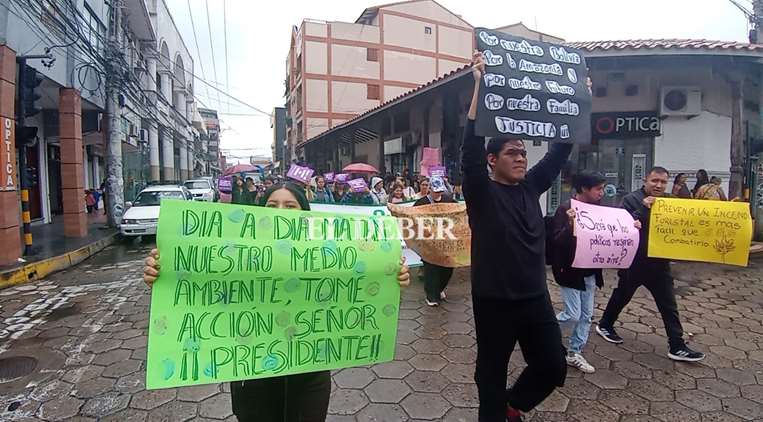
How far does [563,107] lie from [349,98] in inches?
1274

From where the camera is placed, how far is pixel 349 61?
33.5m

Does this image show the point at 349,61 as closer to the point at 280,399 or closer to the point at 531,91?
the point at 531,91

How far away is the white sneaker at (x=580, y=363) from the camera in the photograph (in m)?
3.45

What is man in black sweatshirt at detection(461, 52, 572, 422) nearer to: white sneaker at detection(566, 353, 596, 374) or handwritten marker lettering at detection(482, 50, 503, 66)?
handwritten marker lettering at detection(482, 50, 503, 66)

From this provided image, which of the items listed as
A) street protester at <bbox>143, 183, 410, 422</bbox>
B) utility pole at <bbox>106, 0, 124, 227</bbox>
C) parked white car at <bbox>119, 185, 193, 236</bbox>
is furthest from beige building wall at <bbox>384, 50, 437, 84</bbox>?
street protester at <bbox>143, 183, 410, 422</bbox>

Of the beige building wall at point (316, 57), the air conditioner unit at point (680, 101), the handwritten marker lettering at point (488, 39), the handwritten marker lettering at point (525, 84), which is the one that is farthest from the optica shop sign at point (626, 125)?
the beige building wall at point (316, 57)

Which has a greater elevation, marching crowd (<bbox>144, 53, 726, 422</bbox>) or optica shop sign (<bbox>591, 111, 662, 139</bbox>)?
optica shop sign (<bbox>591, 111, 662, 139</bbox>)

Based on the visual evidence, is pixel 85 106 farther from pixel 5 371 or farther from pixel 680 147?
pixel 680 147

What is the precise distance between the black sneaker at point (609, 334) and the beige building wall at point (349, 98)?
1220 inches

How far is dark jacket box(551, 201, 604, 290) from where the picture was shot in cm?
337

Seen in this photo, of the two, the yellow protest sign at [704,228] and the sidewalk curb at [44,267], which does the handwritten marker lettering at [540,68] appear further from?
the sidewalk curb at [44,267]

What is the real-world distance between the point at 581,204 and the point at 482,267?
1684 millimetres

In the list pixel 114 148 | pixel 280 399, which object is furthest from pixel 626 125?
pixel 114 148

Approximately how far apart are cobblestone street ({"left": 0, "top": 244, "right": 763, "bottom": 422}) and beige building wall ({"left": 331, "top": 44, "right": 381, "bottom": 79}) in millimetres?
30505
